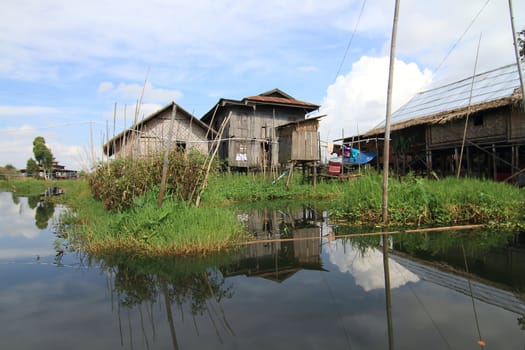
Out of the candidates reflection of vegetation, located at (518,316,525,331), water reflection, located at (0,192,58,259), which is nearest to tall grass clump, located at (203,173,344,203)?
water reflection, located at (0,192,58,259)

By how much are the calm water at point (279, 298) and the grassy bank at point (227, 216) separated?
14.0 inches

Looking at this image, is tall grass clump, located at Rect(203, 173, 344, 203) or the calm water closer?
the calm water

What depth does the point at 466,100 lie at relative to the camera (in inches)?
535

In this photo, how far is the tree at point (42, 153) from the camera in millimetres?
40938

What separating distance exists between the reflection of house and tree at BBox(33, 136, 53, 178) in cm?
4175

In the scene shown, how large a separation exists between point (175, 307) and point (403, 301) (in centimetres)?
217

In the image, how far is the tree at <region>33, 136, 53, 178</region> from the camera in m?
40.9

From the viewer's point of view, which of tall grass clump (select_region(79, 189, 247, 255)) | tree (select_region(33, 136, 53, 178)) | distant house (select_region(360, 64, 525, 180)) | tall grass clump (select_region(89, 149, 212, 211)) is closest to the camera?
tall grass clump (select_region(79, 189, 247, 255))

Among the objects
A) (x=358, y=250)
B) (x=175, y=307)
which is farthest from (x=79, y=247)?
(x=358, y=250)

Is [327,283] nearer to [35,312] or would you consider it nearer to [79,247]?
[35,312]

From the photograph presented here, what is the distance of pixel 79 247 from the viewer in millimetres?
5543

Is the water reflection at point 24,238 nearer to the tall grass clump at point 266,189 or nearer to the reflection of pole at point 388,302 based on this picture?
the reflection of pole at point 388,302

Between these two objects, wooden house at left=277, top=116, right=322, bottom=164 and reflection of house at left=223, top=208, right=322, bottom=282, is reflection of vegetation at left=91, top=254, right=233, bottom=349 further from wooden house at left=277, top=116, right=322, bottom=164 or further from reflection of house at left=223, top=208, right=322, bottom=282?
wooden house at left=277, top=116, right=322, bottom=164

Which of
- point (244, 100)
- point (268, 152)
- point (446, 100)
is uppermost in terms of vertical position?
point (244, 100)
